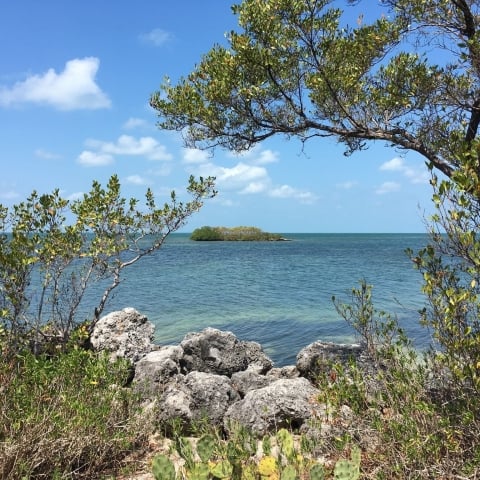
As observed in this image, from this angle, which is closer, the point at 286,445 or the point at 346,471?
the point at 346,471

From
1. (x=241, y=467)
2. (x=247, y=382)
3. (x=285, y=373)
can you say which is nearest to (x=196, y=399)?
Result: (x=247, y=382)

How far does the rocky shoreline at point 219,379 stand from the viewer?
24.3 ft

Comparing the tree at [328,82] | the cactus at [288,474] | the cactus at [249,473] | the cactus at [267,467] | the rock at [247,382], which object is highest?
the tree at [328,82]

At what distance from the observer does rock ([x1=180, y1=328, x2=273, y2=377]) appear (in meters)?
11.1

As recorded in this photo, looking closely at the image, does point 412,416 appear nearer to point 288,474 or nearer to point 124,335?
point 288,474

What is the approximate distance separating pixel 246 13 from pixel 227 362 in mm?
7748

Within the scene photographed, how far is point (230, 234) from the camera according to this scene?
119188mm

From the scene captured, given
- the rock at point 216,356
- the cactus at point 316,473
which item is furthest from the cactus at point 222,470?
the rock at point 216,356

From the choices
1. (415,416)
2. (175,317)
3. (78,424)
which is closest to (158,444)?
(78,424)

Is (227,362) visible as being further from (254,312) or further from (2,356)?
(254,312)

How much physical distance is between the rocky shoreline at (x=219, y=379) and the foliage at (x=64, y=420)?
75 cm

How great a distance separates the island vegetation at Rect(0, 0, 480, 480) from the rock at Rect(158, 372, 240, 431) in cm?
39

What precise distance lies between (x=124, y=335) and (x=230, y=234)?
107440 millimetres

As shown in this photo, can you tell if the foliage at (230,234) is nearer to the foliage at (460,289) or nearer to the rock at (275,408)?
the rock at (275,408)
